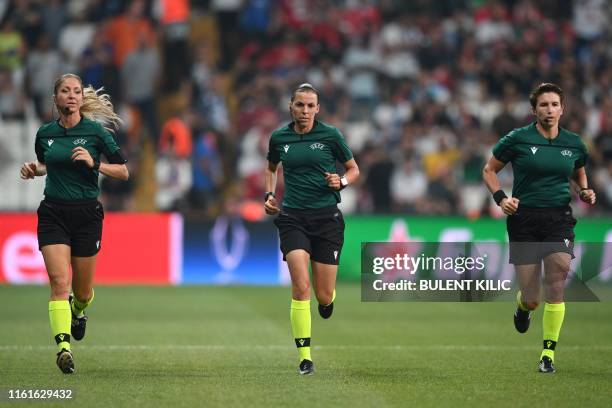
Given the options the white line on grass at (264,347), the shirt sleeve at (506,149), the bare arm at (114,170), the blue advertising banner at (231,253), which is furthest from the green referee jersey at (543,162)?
the blue advertising banner at (231,253)

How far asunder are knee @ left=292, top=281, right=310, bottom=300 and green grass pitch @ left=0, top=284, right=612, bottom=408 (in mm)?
669

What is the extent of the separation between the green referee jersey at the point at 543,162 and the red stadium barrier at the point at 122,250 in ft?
36.6

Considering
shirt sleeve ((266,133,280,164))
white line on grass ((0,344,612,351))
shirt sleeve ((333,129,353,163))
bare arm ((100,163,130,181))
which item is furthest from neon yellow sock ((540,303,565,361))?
bare arm ((100,163,130,181))

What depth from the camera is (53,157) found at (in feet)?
32.8

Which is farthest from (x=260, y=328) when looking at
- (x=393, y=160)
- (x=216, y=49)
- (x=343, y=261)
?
(x=216, y=49)

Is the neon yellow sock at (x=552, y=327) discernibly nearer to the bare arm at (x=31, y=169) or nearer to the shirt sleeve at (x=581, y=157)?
the shirt sleeve at (x=581, y=157)

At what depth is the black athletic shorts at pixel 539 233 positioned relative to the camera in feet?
33.7

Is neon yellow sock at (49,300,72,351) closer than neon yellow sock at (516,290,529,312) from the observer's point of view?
Yes

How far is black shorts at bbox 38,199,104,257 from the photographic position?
394 inches

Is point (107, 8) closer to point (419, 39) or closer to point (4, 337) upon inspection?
point (419, 39)

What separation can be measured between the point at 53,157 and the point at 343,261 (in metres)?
11.7

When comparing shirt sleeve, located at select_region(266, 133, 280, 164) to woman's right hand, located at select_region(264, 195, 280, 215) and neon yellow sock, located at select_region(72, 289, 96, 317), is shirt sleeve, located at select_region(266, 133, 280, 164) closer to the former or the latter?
woman's right hand, located at select_region(264, 195, 280, 215)

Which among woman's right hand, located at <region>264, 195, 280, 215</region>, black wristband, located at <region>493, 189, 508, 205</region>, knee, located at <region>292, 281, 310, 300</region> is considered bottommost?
knee, located at <region>292, 281, 310, 300</region>

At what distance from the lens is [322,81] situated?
937 inches
